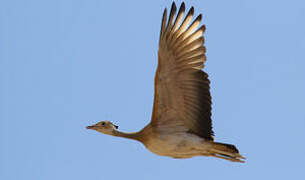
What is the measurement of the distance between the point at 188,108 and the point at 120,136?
2.20m

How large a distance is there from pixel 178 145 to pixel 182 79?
5.69 feet

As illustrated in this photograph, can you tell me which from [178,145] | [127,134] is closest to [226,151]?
[178,145]

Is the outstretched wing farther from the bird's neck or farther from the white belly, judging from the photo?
the bird's neck

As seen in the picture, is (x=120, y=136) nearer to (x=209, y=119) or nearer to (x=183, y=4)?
(x=209, y=119)

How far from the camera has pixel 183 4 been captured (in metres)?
17.0

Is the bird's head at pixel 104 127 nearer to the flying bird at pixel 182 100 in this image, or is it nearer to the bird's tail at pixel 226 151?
the flying bird at pixel 182 100

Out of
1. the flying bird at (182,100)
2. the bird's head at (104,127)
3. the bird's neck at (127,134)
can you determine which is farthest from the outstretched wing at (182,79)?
the bird's head at (104,127)

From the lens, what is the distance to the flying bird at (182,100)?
16391 mm

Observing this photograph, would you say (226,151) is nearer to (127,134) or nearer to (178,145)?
(178,145)

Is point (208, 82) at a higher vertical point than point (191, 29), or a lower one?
lower

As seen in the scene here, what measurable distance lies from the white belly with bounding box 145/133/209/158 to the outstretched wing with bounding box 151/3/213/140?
0.80ft

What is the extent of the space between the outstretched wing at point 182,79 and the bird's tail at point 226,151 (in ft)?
1.07

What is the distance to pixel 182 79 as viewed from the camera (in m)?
16.5

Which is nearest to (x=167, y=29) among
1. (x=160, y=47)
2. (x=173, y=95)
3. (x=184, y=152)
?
(x=160, y=47)
